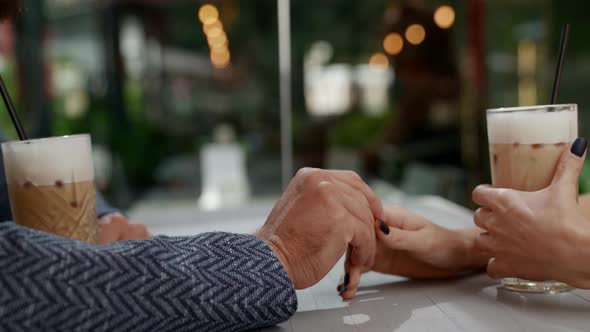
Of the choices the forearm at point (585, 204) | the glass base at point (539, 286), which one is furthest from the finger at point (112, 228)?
the forearm at point (585, 204)

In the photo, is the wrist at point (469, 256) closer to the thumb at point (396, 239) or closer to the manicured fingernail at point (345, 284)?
the thumb at point (396, 239)

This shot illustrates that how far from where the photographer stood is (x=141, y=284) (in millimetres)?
782

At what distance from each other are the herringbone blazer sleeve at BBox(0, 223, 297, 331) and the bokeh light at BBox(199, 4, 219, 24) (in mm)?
4651

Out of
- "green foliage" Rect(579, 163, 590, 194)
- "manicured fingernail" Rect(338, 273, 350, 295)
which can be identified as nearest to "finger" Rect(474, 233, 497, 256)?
"manicured fingernail" Rect(338, 273, 350, 295)

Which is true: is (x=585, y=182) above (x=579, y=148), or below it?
below

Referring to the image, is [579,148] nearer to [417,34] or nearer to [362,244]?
[362,244]

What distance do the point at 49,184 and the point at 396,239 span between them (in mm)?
582

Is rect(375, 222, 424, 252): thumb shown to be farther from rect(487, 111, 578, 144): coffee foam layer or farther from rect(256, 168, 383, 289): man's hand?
rect(487, 111, 578, 144): coffee foam layer

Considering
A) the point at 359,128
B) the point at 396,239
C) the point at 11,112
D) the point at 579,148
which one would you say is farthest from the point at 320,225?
the point at 359,128

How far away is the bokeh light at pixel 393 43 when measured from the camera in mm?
5332

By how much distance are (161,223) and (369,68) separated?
3.69 m

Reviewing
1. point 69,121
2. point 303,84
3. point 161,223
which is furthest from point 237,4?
point 161,223

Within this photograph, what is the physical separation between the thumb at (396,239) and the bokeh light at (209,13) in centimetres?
454

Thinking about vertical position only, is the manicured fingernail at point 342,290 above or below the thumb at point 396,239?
below
